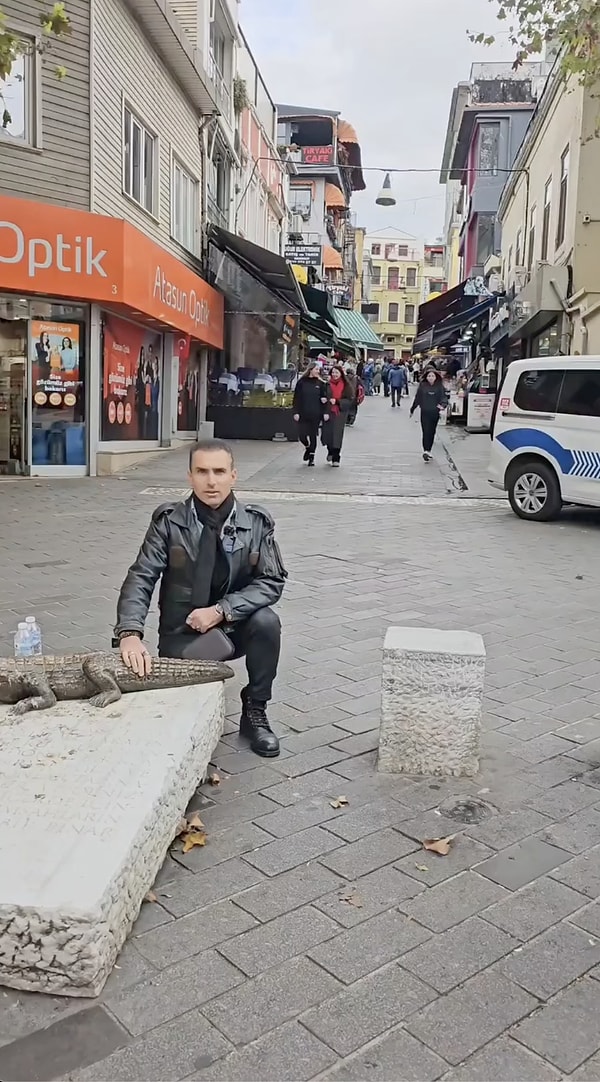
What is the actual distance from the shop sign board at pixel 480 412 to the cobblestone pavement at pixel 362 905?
19.7 meters

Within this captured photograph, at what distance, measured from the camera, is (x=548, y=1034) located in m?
2.45

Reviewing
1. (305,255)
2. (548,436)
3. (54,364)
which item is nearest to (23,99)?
(54,364)

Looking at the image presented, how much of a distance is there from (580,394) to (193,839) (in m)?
8.84

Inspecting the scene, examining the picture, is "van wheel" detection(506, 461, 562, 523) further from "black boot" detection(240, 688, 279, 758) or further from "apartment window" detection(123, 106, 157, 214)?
"apartment window" detection(123, 106, 157, 214)

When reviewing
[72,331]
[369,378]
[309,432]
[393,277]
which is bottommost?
[309,432]

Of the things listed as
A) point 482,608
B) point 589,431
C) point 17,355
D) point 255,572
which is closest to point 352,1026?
point 255,572

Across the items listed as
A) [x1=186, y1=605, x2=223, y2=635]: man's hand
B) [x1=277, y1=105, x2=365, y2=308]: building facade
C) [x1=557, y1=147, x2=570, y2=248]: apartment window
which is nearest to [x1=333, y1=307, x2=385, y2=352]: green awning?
[x1=277, y1=105, x2=365, y2=308]: building facade

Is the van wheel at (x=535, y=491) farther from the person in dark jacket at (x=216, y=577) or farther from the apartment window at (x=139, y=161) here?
the apartment window at (x=139, y=161)

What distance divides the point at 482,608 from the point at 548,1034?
15.9 ft

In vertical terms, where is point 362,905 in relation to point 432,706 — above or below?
below

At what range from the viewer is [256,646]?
14.0ft

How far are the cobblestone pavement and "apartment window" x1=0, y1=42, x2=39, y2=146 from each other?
9126 millimetres

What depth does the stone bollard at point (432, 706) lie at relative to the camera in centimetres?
396

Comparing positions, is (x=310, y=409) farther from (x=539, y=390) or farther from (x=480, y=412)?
(x=480, y=412)
